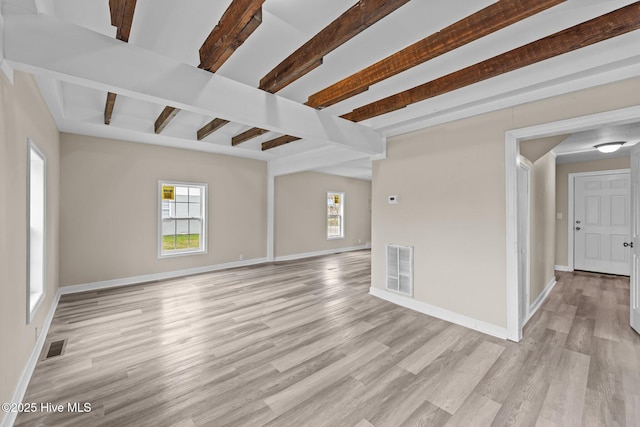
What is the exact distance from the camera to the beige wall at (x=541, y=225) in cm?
375

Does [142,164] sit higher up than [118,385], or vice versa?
[142,164]

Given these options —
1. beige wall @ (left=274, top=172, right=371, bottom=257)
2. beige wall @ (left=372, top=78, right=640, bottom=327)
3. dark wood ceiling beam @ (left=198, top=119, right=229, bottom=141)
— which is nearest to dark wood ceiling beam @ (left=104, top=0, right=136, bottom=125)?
dark wood ceiling beam @ (left=198, top=119, right=229, bottom=141)

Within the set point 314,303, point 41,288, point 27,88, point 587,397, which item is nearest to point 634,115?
point 587,397

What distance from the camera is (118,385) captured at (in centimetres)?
212

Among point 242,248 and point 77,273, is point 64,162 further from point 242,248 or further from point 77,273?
point 242,248

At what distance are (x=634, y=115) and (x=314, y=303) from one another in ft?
12.6

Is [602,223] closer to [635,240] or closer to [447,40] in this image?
[635,240]

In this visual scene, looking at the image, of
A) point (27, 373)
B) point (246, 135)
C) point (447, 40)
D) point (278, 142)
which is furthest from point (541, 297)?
point (27, 373)

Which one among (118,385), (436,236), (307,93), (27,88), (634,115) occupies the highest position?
(307,93)

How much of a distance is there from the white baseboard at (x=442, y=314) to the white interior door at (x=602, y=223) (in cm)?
463

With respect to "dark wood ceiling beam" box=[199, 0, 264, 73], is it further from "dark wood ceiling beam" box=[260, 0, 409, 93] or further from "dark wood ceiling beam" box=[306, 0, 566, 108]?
"dark wood ceiling beam" box=[306, 0, 566, 108]

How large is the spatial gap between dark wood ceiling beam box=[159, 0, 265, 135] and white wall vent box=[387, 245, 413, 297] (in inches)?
125

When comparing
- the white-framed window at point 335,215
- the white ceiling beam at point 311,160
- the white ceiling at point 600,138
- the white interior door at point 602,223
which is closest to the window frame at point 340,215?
the white-framed window at point 335,215

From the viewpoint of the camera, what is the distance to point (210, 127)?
416 cm
